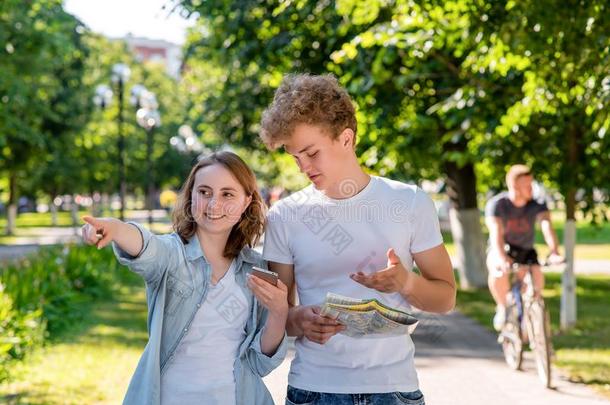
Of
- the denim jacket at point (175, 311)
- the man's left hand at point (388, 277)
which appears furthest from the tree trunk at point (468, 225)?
the man's left hand at point (388, 277)

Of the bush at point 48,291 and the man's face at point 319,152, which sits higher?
the man's face at point 319,152

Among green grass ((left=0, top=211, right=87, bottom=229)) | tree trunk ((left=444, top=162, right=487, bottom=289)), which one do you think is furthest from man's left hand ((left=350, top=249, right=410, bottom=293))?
green grass ((left=0, top=211, right=87, bottom=229))

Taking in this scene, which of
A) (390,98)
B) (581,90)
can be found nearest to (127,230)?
(581,90)

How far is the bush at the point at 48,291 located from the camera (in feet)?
34.1

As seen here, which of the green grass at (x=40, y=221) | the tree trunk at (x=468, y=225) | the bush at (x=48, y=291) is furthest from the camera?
the green grass at (x=40, y=221)

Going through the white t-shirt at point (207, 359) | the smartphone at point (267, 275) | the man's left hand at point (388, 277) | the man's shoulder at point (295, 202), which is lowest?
the white t-shirt at point (207, 359)

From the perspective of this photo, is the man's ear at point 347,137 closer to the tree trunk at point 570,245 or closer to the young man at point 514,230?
the young man at point 514,230

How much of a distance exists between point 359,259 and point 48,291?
11122mm

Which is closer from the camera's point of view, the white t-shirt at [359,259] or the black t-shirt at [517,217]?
the white t-shirt at [359,259]

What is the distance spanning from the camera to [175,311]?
3.68 m

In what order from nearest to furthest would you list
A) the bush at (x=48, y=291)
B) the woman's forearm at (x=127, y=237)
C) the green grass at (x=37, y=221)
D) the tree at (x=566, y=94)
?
the woman's forearm at (x=127, y=237)
the tree at (x=566, y=94)
the bush at (x=48, y=291)
the green grass at (x=37, y=221)

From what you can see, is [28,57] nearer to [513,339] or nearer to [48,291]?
[48,291]

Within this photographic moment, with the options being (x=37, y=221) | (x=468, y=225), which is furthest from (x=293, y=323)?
(x=37, y=221)

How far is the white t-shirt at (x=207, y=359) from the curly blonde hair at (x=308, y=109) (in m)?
0.60
